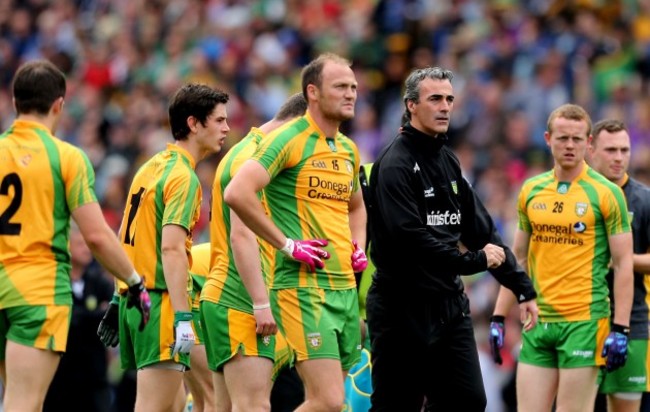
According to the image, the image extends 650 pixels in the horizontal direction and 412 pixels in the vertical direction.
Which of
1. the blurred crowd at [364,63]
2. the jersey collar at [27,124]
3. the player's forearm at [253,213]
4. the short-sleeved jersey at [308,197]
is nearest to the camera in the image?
the jersey collar at [27,124]

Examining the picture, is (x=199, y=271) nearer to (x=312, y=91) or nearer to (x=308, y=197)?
(x=308, y=197)

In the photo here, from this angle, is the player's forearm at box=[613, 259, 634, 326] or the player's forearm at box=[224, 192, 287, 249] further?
the player's forearm at box=[613, 259, 634, 326]

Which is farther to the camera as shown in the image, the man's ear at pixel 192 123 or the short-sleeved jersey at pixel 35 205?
the man's ear at pixel 192 123

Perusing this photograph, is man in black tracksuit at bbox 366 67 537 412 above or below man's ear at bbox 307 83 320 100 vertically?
below

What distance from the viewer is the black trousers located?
9.34 m

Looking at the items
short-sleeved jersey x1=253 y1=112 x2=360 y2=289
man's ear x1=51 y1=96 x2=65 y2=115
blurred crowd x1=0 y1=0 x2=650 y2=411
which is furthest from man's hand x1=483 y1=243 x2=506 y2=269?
blurred crowd x1=0 y1=0 x2=650 y2=411

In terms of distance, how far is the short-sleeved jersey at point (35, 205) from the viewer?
8.54 metres

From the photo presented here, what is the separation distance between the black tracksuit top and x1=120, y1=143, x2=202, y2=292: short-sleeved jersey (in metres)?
1.23

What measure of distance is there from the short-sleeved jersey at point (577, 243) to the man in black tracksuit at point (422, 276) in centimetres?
103

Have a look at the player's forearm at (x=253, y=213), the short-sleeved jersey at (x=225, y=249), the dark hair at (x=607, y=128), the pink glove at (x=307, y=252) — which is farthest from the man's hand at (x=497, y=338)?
the player's forearm at (x=253, y=213)

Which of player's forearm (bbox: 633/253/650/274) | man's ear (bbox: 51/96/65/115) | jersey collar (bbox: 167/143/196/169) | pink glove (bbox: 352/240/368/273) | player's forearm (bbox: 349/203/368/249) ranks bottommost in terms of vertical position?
player's forearm (bbox: 633/253/650/274)

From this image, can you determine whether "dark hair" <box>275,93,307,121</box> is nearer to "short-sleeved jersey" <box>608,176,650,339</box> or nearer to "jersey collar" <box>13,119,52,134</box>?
"jersey collar" <box>13,119,52,134</box>

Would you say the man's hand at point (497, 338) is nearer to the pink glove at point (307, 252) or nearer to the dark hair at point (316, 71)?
the pink glove at point (307, 252)

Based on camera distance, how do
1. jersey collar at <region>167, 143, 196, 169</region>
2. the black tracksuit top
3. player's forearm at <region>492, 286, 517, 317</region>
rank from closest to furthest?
1. the black tracksuit top
2. jersey collar at <region>167, 143, 196, 169</region>
3. player's forearm at <region>492, 286, 517, 317</region>
